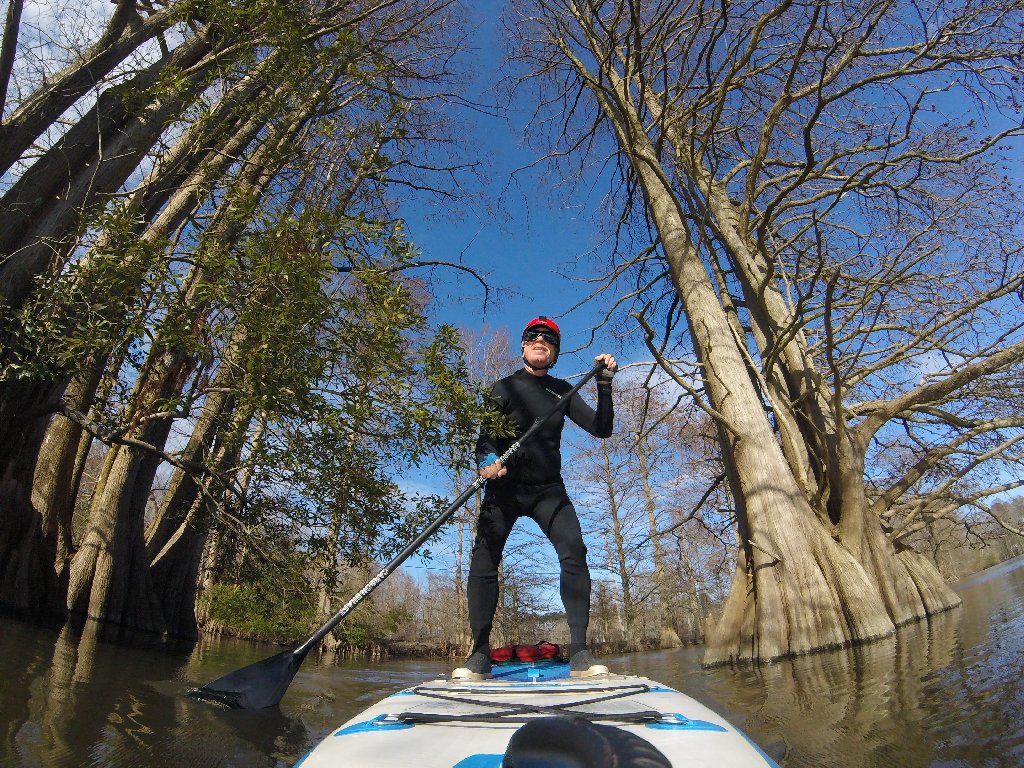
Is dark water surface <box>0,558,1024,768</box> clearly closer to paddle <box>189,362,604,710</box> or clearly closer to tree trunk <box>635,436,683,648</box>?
paddle <box>189,362,604,710</box>

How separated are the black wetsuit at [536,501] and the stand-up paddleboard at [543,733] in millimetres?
1106

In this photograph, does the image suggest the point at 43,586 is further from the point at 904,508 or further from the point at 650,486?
the point at 650,486

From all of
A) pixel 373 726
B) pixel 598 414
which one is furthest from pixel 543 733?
pixel 598 414

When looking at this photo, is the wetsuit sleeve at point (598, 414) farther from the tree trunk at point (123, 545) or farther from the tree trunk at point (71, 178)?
the tree trunk at point (123, 545)

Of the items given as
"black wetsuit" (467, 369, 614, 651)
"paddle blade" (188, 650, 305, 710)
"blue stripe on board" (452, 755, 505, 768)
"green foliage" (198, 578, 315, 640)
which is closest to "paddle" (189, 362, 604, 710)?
"paddle blade" (188, 650, 305, 710)

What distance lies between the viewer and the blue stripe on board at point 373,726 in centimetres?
139

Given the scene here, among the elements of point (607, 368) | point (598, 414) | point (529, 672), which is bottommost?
point (529, 672)

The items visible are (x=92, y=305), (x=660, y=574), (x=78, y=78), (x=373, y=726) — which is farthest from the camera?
(x=660, y=574)

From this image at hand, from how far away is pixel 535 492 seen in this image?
3.28 metres

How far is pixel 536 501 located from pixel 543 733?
7.92ft

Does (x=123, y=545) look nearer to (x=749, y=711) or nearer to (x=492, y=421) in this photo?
(x=492, y=421)

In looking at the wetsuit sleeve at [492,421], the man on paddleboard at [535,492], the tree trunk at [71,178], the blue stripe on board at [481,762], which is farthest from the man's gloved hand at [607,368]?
the tree trunk at [71,178]

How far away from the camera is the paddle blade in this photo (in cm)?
294

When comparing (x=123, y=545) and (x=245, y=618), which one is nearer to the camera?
(x=123, y=545)
